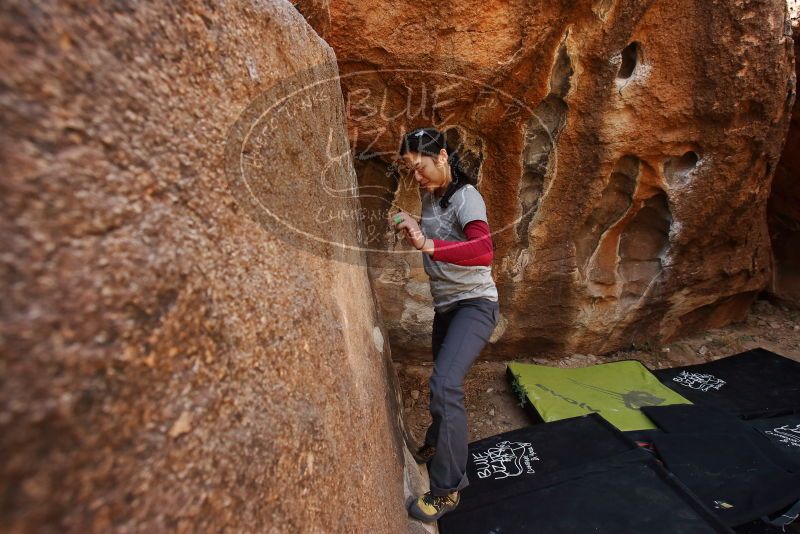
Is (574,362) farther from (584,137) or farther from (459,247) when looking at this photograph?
(459,247)

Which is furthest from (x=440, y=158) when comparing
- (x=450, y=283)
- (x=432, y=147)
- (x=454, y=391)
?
(x=454, y=391)

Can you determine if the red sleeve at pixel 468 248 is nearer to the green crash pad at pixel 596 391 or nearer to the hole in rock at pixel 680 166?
the green crash pad at pixel 596 391

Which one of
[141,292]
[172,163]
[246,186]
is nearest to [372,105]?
[246,186]

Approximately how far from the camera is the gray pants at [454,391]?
1563 mm

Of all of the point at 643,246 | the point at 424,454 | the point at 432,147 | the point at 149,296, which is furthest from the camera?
the point at 643,246

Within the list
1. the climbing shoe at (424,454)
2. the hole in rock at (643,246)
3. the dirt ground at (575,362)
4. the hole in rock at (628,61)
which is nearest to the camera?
the climbing shoe at (424,454)

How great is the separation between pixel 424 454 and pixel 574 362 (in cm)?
193

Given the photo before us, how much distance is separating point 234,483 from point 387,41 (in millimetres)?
2041

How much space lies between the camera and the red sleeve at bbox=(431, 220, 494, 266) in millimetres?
1610

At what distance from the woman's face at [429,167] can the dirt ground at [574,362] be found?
4.67 ft

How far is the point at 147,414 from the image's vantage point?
0.52m

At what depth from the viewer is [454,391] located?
1574 mm

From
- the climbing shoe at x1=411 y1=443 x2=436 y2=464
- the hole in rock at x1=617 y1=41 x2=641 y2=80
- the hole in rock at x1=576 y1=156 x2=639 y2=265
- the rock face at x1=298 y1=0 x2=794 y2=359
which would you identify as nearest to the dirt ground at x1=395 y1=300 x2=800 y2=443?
the rock face at x1=298 y1=0 x2=794 y2=359

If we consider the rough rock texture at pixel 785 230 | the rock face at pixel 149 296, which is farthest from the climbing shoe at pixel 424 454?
the rough rock texture at pixel 785 230
